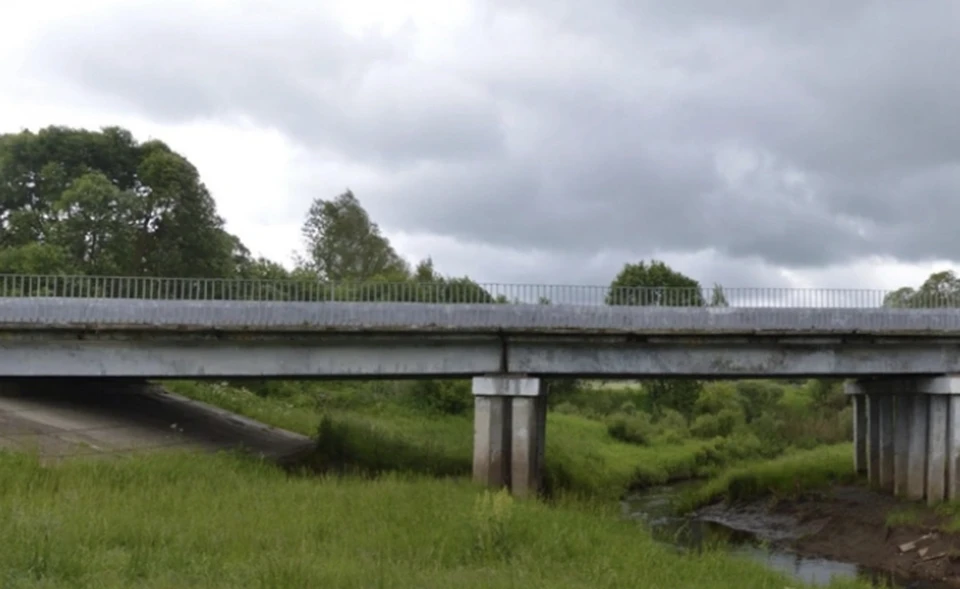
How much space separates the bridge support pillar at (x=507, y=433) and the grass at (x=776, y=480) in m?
11.3

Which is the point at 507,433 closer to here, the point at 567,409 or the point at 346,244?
the point at 567,409

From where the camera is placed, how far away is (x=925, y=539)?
24.8m

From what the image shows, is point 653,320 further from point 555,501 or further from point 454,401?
point 454,401

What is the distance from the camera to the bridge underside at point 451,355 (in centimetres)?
2372

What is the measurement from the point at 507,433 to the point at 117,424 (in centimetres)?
1081

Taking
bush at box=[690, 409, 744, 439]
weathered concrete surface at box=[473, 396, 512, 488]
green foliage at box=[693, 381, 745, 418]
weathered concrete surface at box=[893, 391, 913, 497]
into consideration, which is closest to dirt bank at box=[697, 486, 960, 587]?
weathered concrete surface at box=[893, 391, 913, 497]

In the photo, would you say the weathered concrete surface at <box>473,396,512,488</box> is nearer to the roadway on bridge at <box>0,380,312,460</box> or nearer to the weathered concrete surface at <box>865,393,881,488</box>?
the roadway on bridge at <box>0,380,312,460</box>

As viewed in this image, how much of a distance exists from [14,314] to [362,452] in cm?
1030

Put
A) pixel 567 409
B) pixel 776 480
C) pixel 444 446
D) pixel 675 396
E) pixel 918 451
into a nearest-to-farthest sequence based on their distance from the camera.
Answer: pixel 918 451, pixel 444 446, pixel 776 480, pixel 567 409, pixel 675 396

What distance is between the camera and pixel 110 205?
4788cm

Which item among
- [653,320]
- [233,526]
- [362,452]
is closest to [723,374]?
[653,320]

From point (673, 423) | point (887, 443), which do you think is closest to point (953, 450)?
point (887, 443)

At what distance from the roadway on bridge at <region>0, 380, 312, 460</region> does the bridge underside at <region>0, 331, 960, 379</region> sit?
186cm

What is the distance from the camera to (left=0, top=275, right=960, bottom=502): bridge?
933 inches
